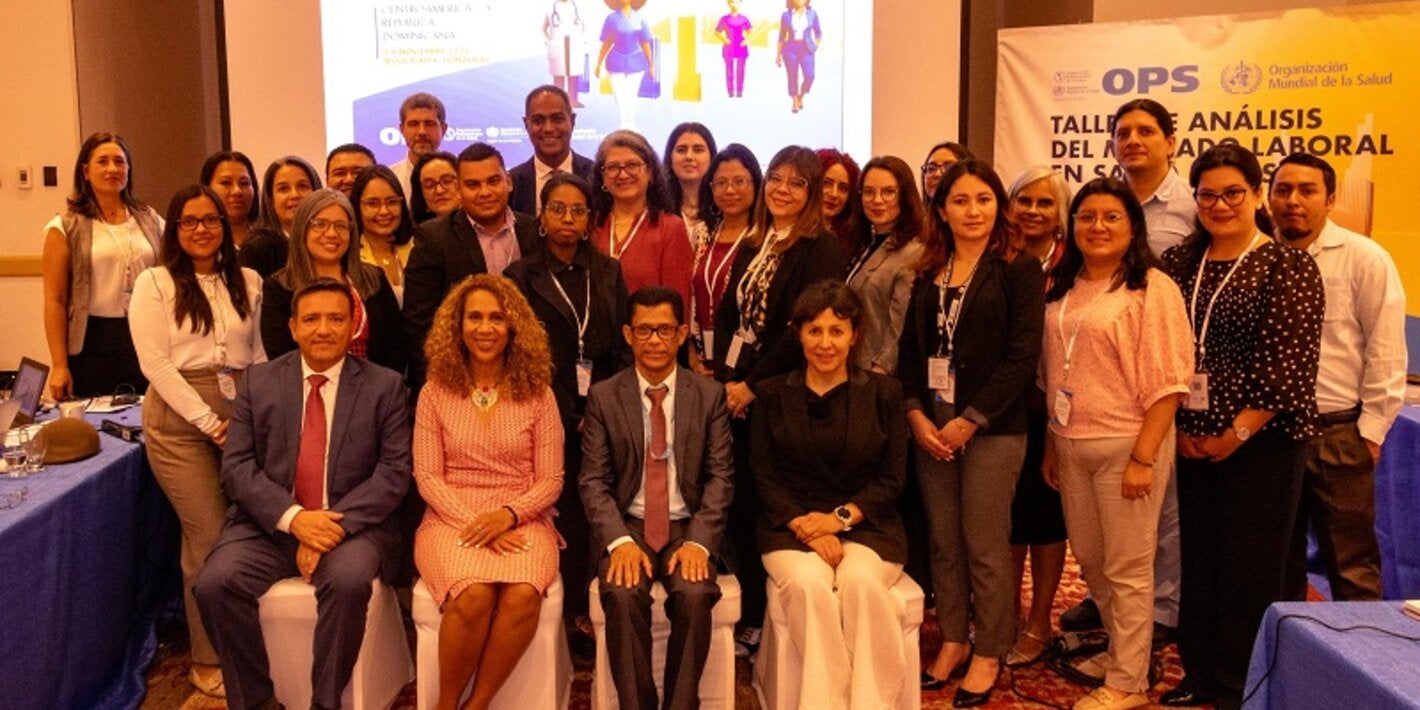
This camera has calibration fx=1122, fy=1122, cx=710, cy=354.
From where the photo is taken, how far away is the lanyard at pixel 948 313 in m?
3.17

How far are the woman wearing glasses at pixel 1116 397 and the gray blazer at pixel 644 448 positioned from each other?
3.13 ft

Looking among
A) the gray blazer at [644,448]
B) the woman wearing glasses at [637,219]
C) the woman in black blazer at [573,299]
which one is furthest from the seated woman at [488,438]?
the woman wearing glasses at [637,219]

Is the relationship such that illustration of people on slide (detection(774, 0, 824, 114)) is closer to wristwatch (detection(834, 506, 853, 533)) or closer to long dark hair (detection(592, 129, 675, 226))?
long dark hair (detection(592, 129, 675, 226))

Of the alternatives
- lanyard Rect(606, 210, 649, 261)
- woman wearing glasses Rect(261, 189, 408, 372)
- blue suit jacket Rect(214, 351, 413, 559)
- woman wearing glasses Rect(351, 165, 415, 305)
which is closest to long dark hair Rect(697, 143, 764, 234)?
lanyard Rect(606, 210, 649, 261)

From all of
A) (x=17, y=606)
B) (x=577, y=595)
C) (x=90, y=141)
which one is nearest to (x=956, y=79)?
(x=577, y=595)

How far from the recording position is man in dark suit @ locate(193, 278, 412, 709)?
298 centimetres

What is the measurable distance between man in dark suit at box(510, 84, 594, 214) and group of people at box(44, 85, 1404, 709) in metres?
0.55

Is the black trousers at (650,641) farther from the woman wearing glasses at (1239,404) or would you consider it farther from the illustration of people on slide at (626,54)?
the illustration of people on slide at (626,54)

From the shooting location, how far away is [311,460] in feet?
10.2

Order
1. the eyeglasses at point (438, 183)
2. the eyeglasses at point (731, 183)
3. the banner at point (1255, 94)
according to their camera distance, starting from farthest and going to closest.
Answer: the banner at point (1255, 94) < the eyeglasses at point (438, 183) < the eyeglasses at point (731, 183)

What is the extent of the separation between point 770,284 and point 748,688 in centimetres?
123

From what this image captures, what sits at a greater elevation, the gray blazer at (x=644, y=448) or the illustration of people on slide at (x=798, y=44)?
the illustration of people on slide at (x=798, y=44)

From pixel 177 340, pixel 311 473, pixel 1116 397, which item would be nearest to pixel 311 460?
pixel 311 473

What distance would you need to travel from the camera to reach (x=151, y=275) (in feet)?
10.9
